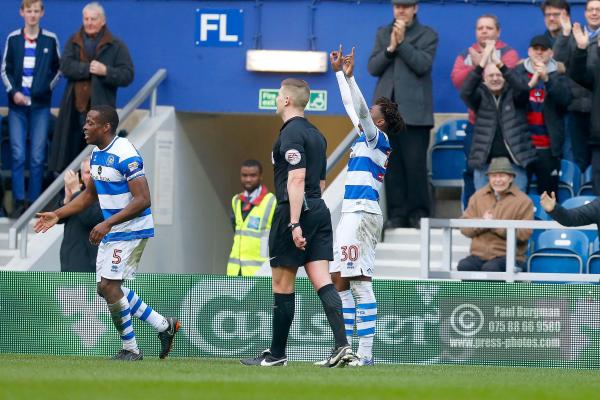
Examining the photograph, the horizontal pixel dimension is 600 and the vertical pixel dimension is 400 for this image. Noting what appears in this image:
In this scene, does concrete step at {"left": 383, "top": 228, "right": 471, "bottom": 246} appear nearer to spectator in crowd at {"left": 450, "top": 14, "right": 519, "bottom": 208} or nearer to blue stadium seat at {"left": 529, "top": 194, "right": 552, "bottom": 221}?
spectator in crowd at {"left": 450, "top": 14, "right": 519, "bottom": 208}

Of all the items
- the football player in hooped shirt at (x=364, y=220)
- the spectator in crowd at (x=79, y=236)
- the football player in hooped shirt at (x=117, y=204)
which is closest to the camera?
the football player in hooped shirt at (x=117, y=204)

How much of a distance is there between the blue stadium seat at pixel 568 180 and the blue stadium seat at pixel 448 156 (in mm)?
1389

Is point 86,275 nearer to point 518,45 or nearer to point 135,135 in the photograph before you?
point 135,135

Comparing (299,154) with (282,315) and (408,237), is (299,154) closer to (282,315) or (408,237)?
(282,315)

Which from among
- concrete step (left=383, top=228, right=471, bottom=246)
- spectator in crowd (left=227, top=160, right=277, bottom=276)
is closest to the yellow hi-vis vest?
spectator in crowd (left=227, top=160, right=277, bottom=276)

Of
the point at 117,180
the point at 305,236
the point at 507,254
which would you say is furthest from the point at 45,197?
the point at 305,236

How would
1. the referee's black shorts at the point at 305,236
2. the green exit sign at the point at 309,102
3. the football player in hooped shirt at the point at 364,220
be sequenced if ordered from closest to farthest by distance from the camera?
the referee's black shorts at the point at 305,236
the football player in hooped shirt at the point at 364,220
the green exit sign at the point at 309,102

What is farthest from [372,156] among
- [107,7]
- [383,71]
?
[107,7]

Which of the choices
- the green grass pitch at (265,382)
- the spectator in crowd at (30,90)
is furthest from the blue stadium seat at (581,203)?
the spectator in crowd at (30,90)

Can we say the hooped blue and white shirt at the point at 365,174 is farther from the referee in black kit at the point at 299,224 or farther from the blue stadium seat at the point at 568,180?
the blue stadium seat at the point at 568,180

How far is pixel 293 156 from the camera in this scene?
10.9 meters

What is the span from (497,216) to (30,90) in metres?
5.77

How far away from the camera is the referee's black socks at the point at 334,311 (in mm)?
10906

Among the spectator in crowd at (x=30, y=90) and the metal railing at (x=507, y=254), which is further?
the spectator in crowd at (x=30, y=90)
